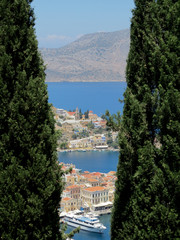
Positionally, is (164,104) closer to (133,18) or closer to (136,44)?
(136,44)

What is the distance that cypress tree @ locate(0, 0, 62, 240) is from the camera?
2.24m

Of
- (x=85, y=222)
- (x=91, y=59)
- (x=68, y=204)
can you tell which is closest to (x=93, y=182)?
(x=68, y=204)

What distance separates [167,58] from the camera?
2.56 m

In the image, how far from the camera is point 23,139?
2307mm

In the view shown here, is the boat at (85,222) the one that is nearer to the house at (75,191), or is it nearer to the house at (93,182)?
the house at (75,191)

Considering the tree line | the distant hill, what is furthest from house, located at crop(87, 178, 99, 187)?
the distant hill

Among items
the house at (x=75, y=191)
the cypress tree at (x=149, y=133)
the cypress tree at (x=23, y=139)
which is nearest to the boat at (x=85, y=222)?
the house at (x=75, y=191)

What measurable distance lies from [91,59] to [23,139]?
6274 inches

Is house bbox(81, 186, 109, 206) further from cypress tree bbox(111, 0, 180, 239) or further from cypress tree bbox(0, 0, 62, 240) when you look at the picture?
cypress tree bbox(0, 0, 62, 240)

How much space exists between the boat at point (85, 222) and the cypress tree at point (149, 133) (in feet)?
48.8

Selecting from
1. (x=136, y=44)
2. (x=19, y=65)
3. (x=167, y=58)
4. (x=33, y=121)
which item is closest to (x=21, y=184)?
(x=33, y=121)

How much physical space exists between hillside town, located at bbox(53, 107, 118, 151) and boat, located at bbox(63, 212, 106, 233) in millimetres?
17391

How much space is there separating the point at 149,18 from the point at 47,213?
1.68 metres

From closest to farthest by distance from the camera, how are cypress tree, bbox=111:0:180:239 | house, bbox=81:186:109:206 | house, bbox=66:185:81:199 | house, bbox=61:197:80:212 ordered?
1. cypress tree, bbox=111:0:180:239
2. house, bbox=61:197:80:212
3. house, bbox=81:186:109:206
4. house, bbox=66:185:81:199
